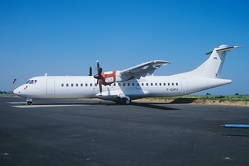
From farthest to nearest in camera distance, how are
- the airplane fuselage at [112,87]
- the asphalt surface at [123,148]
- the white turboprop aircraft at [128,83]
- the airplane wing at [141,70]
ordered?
1. the airplane fuselage at [112,87]
2. the white turboprop aircraft at [128,83]
3. the airplane wing at [141,70]
4. the asphalt surface at [123,148]

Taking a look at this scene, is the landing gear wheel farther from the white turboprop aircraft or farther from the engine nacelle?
the engine nacelle

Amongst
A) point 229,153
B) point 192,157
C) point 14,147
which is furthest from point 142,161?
point 14,147

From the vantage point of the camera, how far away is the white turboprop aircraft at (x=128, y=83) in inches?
978

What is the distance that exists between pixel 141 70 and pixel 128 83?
10.3ft

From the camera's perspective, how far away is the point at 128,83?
26484mm

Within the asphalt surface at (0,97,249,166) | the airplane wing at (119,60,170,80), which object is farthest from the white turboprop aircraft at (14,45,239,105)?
the asphalt surface at (0,97,249,166)

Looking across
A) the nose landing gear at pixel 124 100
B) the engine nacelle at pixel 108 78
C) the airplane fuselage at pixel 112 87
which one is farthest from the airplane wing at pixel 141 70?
the nose landing gear at pixel 124 100

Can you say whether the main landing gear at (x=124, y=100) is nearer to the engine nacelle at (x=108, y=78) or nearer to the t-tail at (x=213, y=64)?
the engine nacelle at (x=108, y=78)

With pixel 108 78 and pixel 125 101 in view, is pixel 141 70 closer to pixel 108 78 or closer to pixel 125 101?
pixel 108 78

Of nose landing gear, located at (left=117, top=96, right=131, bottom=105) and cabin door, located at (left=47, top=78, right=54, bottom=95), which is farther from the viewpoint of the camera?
nose landing gear, located at (left=117, top=96, right=131, bottom=105)

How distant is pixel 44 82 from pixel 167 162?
22332mm

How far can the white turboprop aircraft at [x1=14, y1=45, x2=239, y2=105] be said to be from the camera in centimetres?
2484

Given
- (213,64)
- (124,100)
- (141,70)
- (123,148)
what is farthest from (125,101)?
(123,148)

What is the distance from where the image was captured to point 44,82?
2512 centimetres
